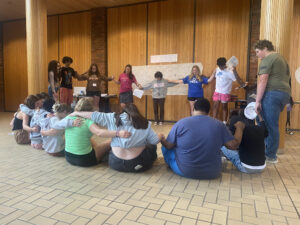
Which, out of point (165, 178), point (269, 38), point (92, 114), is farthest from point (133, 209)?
point (269, 38)

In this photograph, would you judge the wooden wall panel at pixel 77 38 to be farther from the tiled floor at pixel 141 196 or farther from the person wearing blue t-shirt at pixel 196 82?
the tiled floor at pixel 141 196

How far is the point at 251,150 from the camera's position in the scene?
8.93 feet

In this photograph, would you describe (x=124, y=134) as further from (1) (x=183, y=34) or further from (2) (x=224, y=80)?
(1) (x=183, y=34)

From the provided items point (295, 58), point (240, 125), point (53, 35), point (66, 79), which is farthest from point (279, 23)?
point (53, 35)

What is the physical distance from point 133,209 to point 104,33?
6.77 m

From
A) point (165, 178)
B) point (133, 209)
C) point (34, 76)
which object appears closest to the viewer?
point (133, 209)

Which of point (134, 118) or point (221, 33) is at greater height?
point (221, 33)

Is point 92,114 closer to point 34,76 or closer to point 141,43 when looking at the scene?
point 34,76

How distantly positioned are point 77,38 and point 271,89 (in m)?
6.91

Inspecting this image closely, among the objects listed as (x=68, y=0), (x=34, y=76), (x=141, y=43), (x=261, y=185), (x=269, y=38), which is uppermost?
(x=68, y=0)

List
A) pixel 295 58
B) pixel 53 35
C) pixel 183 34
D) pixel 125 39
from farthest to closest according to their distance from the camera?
1. pixel 53 35
2. pixel 125 39
3. pixel 183 34
4. pixel 295 58

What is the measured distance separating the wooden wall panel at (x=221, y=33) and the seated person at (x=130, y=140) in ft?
14.3

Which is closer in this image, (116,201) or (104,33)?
(116,201)

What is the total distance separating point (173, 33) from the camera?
22.7ft
